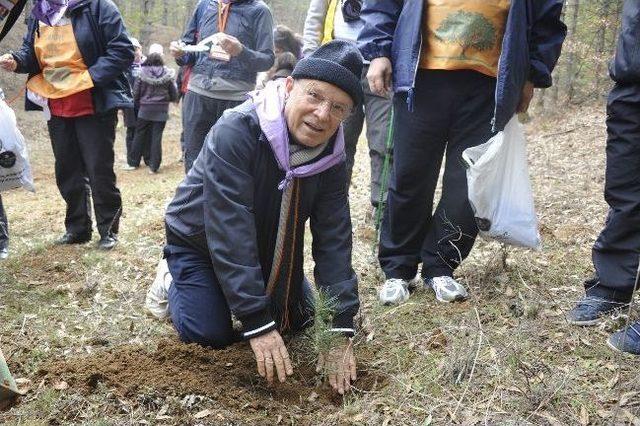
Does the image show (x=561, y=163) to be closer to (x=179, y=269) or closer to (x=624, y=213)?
(x=624, y=213)

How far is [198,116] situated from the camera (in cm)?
532

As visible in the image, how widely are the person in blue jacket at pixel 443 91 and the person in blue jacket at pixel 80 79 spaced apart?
7.70 ft

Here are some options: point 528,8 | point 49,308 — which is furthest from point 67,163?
point 528,8

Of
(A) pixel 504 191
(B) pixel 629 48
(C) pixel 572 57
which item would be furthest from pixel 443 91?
(C) pixel 572 57

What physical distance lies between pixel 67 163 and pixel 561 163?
7253 mm

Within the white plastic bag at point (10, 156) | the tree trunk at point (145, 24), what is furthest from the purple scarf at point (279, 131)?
the tree trunk at point (145, 24)

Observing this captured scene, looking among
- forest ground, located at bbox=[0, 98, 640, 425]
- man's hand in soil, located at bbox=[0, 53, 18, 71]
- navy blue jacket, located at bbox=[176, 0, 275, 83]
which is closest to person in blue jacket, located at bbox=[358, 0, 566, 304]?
forest ground, located at bbox=[0, 98, 640, 425]

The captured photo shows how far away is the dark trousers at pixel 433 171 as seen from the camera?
334cm

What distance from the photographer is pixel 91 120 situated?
478 centimetres

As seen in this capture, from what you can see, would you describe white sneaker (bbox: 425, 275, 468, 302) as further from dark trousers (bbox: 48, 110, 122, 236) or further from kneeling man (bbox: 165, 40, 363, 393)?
dark trousers (bbox: 48, 110, 122, 236)

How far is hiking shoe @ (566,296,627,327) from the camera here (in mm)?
2934

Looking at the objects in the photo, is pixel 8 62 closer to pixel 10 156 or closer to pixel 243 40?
pixel 10 156

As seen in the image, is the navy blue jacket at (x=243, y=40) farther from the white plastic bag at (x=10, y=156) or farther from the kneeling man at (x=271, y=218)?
the kneeling man at (x=271, y=218)

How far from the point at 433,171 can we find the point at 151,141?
925cm
